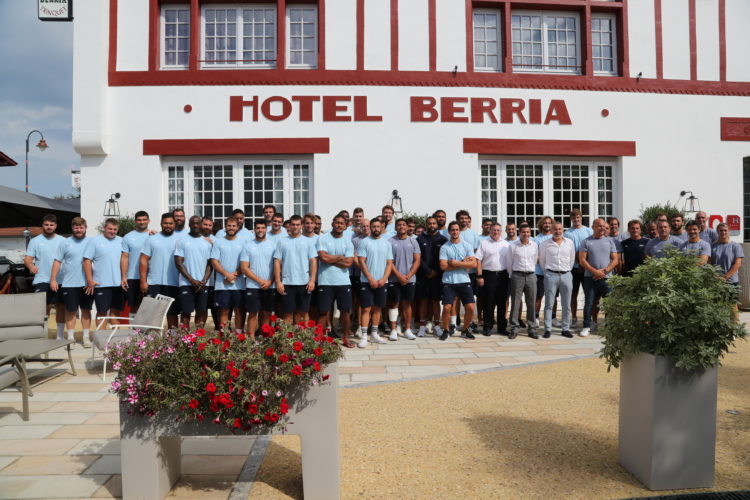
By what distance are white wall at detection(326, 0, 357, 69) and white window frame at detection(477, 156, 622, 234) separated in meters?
3.87

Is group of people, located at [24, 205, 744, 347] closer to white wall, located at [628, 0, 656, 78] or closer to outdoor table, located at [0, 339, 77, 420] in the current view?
outdoor table, located at [0, 339, 77, 420]

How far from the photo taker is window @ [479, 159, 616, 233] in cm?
1248

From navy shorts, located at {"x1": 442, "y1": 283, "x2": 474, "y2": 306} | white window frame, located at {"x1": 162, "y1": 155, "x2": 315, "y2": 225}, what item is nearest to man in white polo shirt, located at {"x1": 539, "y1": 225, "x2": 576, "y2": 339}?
navy shorts, located at {"x1": 442, "y1": 283, "x2": 474, "y2": 306}

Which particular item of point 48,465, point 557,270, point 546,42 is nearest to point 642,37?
point 546,42

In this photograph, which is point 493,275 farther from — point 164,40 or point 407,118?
point 164,40

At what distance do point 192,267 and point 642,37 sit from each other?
11126 mm

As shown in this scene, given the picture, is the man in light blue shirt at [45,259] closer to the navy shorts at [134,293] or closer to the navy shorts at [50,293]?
the navy shorts at [50,293]

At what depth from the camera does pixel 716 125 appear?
12742mm

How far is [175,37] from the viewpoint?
12.2 m

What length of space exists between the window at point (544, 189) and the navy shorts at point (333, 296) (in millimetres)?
5421

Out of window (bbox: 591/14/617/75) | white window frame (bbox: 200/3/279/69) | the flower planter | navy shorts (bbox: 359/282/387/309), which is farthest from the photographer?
window (bbox: 591/14/617/75)

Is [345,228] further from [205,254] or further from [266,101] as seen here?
[266,101]

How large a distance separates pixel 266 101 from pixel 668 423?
33.6 ft

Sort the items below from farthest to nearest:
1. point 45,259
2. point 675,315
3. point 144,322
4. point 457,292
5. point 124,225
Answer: point 124,225
point 457,292
point 45,259
point 144,322
point 675,315
